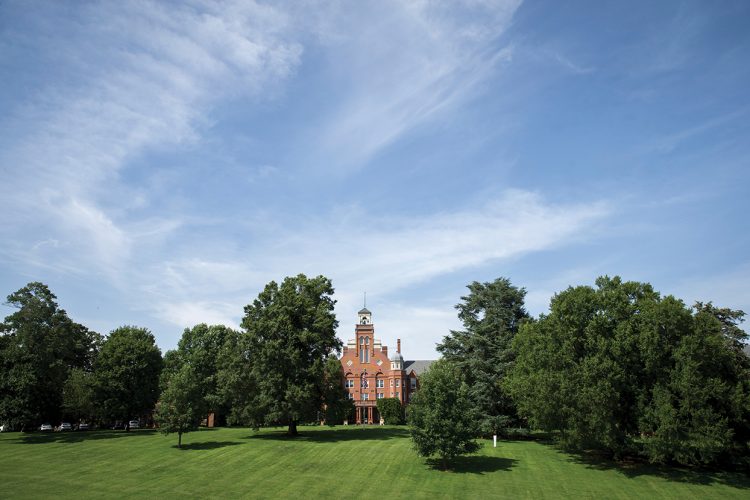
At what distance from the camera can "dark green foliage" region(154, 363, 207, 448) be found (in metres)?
49.6

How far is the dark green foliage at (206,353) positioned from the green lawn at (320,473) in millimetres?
18089

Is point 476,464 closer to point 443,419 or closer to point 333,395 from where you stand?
point 443,419

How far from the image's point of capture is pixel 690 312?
4088 cm

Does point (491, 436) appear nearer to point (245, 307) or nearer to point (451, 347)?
point (451, 347)

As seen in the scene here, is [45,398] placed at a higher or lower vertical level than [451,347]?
lower

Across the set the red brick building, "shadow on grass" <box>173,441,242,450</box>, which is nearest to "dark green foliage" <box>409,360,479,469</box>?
"shadow on grass" <box>173,441,242,450</box>

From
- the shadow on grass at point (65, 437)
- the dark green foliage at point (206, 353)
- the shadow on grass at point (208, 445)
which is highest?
the dark green foliage at point (206, 353)

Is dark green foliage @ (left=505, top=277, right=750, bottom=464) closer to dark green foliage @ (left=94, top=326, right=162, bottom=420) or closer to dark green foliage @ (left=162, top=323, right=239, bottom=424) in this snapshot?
dark green foliage @ (left=162, top=323, right=239, bottom=424)

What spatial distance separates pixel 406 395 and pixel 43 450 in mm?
59525

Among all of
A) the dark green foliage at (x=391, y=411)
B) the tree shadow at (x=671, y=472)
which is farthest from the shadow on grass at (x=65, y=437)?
the tree shadow at (x=671, y=472)

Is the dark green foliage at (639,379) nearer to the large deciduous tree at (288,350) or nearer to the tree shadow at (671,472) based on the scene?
the tree shadow at (671,472)

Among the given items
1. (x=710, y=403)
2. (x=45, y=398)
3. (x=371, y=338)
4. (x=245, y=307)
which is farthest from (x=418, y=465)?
(x=371, y=338)

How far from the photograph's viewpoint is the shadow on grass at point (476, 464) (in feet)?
137

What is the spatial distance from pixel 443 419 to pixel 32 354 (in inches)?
1816
